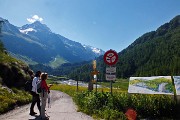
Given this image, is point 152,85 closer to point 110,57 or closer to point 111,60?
point 111,60

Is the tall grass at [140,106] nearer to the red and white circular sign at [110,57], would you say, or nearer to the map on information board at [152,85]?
the map on information board at [152,85]

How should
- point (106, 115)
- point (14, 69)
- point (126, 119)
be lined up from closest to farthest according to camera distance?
point (126, 119)
point (106, 115)
point (14, 69)

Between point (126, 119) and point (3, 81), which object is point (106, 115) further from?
point (3, 81)

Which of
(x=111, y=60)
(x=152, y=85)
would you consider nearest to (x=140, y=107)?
(x=152, y=85)

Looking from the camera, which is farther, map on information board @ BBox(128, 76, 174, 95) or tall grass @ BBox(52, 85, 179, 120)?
map on information board @ BBox(128, 76, 174, 95)

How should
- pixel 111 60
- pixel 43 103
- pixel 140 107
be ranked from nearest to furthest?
pixel 140 107, pixel 43 103, pixel 111 60

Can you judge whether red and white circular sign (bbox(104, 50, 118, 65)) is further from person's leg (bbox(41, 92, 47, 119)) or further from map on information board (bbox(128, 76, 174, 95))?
person's leg (bbox(41, 92, 47, 119))

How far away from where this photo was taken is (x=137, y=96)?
16312 mm

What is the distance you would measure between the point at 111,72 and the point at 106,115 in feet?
11.1

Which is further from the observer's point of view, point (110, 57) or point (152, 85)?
point (110, 57)


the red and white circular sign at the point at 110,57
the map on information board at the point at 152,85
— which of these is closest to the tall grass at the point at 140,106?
the map on information board at the point at 152,85

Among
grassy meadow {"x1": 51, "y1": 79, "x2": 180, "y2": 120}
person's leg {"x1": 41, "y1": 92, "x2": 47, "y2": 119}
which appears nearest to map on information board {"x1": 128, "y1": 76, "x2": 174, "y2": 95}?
grassy meadow {"x1": 51, "y1": 79, "x2": 180, "y2": 120}

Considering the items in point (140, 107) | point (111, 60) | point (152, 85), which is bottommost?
point (140, 107)

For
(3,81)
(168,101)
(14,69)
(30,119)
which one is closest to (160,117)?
(168,101)
